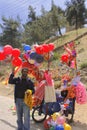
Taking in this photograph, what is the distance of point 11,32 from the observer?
48031 mm

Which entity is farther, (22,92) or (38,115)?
(38,115)

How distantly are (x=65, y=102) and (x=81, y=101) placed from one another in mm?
541

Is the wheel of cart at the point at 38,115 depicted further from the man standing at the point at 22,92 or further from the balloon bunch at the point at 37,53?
the man standing at the point at 22,92

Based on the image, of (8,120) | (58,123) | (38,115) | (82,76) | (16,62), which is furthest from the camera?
(82,76)

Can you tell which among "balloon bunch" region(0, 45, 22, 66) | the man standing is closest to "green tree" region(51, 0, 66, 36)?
"balloon bunch" region(0, 45, 22, 66)

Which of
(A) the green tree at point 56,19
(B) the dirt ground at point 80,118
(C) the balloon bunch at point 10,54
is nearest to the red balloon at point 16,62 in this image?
(C) the balloon bunch at point 10,54

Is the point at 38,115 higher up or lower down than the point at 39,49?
lower down

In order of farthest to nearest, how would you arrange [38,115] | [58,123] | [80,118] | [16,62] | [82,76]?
[82,76], [80,118], [38,115], [16,62], [58,123]

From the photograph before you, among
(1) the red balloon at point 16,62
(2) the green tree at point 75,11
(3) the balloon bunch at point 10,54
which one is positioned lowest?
(1) the red balloon at point 16,62

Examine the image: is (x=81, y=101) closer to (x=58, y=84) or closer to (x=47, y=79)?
(x=47, y=79)

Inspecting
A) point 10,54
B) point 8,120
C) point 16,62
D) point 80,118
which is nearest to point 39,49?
point 10,54

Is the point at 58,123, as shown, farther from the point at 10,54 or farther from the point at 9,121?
the point at 9,121

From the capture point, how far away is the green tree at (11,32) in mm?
47500

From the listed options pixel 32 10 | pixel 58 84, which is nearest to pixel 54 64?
pixel 58 84
